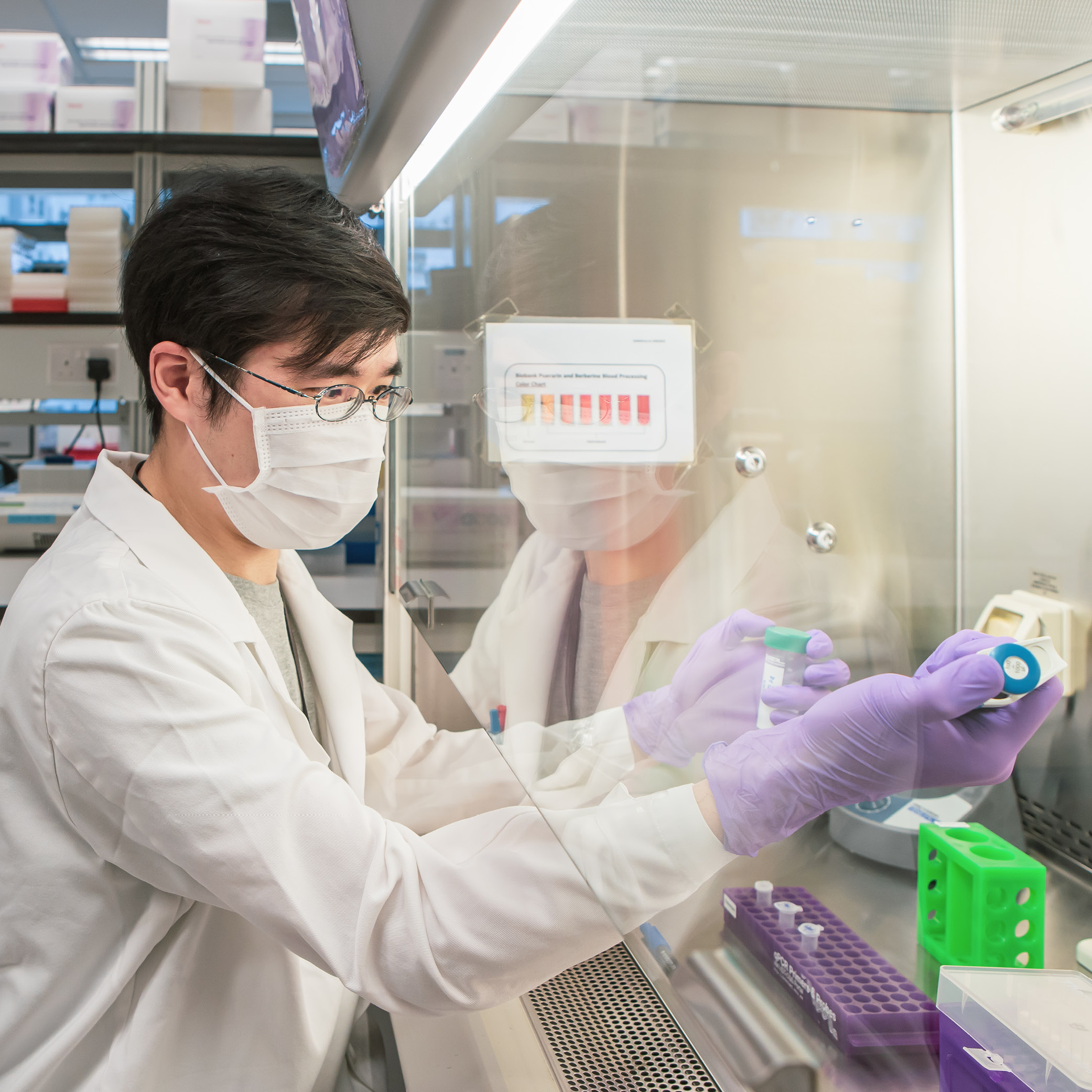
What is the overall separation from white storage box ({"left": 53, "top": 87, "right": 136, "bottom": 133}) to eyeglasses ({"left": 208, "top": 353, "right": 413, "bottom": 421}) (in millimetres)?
2252

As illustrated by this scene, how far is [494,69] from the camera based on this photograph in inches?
31.9

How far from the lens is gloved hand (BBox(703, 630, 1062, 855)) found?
39 centimetres

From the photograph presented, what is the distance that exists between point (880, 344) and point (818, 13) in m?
0.17

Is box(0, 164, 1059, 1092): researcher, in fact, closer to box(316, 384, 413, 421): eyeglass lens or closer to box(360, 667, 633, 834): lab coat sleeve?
box(316, 384, 413, 421): eyeglass lens

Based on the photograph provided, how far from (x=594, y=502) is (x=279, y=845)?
0.39m

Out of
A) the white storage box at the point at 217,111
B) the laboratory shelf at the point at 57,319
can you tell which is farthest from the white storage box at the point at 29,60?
the laboratory shelf at the point at 57,319

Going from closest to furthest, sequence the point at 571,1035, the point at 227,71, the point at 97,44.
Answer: the point at 571,1035, the point at 227,71, the point at 97,44

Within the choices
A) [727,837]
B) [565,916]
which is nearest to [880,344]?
[727,837]

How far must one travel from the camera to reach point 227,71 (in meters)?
2.62

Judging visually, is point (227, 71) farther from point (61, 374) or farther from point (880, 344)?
point (880, 344)

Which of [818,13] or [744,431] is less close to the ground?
[818,13]

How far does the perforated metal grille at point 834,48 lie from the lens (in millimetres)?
393

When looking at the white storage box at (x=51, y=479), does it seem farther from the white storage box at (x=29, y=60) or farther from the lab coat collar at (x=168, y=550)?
the lab coat collar at (x=168, y=550)

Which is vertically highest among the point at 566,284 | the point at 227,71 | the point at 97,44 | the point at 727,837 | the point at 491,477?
the point at 97,44
